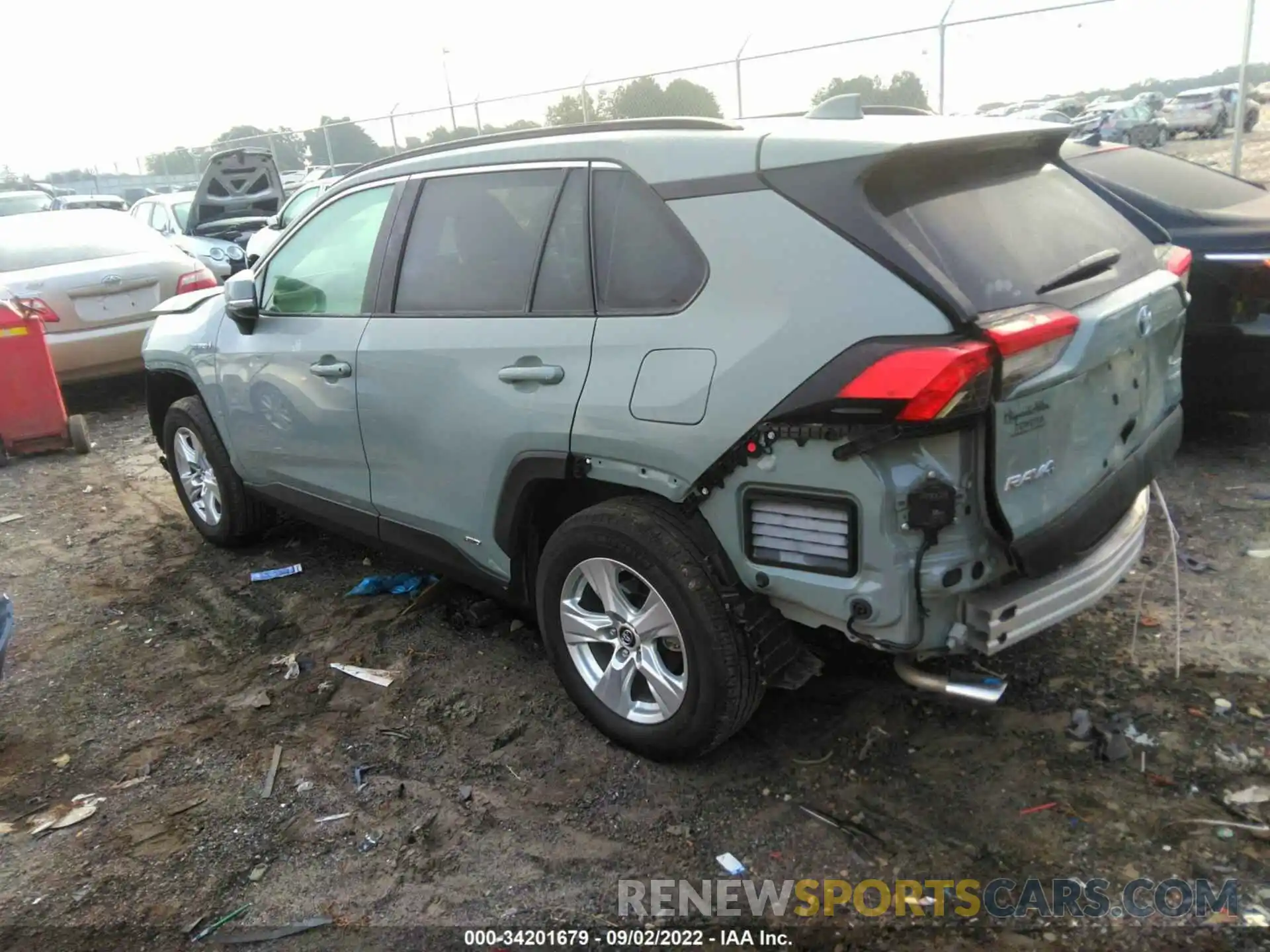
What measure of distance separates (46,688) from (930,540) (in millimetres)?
3591

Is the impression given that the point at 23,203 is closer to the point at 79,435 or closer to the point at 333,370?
the point at 79,435

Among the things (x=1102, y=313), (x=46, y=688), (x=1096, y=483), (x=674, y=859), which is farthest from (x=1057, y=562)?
(x=46, y=688)

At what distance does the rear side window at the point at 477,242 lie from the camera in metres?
3.19

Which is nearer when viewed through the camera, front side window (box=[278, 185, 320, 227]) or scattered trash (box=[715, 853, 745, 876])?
scattered trash (box=[715, 853, 745, 876])

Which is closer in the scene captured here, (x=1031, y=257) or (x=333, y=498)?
(x=1031, y=257)

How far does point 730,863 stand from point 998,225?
1925mm

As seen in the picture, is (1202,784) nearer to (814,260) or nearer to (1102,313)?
(1102,313)

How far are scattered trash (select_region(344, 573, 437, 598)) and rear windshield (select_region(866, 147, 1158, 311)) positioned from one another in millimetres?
2925

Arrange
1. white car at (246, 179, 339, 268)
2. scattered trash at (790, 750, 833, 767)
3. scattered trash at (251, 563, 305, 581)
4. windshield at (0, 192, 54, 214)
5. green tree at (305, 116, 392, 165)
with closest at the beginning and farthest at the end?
scattered trash at (790, 750, 833, 767) < scattered trash at (251, 563, 305, 581) < white car at (246, 179, 339, 268) < windshield at (0, 192, 54, 214) < green tree at (305, 116, 392, 165)

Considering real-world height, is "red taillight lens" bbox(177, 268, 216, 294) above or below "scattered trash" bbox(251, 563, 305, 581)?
above

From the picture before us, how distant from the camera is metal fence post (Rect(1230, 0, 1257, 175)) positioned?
9977mm

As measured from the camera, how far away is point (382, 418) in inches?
143

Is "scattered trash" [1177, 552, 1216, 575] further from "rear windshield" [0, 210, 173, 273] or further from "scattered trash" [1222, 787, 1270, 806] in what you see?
"rear windshield" [0, 210, 173, 273]

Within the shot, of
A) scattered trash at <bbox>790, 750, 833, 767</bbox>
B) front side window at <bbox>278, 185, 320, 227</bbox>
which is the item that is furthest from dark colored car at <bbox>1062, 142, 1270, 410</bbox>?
front side window at <bbox>278, 185, 320, 227</bbox>
